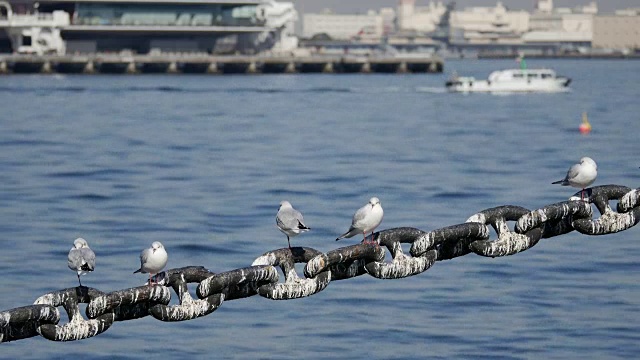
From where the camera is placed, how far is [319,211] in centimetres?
2658

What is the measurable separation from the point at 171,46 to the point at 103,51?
607 cm

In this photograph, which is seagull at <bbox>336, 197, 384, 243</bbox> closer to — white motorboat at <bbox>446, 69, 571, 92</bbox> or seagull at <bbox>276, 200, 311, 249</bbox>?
seagull at <bbox>276, 200, 311, 249</bbox>

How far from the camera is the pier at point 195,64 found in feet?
368

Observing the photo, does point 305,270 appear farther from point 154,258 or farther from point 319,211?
point 319,211

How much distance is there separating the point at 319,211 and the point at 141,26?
100289 mm

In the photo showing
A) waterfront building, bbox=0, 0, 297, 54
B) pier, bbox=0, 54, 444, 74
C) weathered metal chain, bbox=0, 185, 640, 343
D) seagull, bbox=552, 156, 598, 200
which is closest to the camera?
weathered metal chain, bbox=0, 185, 640, 343

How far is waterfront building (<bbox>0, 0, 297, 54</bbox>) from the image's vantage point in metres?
122

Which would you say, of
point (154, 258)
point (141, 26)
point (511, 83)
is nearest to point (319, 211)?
point (154, 258)

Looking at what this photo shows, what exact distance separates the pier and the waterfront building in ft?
17.2

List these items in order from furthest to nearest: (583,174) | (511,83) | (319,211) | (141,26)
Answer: (141,26) < (511,83) < (319,211) < (583,174)

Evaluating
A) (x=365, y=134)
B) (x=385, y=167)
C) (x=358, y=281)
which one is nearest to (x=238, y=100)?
(x=365, y=134)

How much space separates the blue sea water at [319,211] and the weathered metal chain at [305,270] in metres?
5.23

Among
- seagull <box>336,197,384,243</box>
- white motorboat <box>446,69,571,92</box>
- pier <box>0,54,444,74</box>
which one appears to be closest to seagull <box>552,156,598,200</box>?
seagull <box>336,197,384,243</box>

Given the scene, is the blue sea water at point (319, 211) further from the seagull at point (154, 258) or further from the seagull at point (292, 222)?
the seagull at point (154, 258)
